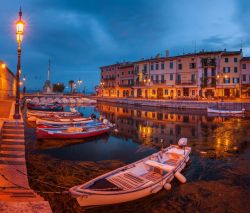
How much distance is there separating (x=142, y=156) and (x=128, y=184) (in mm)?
7416

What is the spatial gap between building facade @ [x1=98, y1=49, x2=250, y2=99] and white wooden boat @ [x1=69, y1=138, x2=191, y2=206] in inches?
2028

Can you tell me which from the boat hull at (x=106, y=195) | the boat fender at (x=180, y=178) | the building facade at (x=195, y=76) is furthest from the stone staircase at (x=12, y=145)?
the building facade at (x=195, y=76)

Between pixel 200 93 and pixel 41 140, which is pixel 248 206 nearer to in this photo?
pixel 41 140

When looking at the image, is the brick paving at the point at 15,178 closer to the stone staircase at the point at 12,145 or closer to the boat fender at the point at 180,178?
the stone staircase at the point at 12,145

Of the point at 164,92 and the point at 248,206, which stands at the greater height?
the point at 164,92

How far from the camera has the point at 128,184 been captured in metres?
9.52

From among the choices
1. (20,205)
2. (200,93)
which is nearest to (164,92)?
(200,93)

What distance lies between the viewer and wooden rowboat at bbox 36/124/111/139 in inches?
813

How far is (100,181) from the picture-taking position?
9.37 m

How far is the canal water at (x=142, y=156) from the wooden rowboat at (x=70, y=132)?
22.2 inches

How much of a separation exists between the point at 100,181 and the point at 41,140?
42.4 feet

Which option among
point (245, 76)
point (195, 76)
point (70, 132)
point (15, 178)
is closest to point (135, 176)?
point (15, 178)

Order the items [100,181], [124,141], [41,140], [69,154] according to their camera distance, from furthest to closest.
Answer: [124,141] → [41,140] → [69,154] → [100,181]

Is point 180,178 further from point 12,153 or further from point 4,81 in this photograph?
point 4,81
